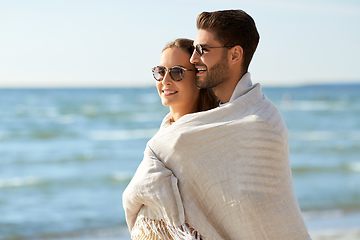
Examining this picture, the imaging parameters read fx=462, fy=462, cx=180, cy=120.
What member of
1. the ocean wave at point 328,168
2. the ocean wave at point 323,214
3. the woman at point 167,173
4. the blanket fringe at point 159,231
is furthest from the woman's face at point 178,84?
the ocean wave at point 328,168

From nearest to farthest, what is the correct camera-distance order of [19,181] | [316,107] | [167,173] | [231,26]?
[167,173] → [231,26] → [19,181] → [316,107]

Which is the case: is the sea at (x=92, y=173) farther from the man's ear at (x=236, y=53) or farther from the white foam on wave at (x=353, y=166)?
the man's ear at (x=236, y=53)

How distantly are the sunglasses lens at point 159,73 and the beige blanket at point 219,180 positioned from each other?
1.35 feet

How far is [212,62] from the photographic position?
2.39m

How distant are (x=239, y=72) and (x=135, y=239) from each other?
3.39 ft

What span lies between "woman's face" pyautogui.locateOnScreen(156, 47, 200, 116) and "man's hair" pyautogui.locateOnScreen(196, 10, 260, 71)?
22 centimetres

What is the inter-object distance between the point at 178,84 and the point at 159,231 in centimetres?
80

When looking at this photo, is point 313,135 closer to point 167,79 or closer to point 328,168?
point 328,168

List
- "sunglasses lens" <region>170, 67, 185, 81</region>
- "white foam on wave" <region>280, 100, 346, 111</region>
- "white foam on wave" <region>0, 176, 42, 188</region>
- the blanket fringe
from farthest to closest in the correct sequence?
1. "white foam on wave" <region>280, 100, 346, 111</region>
2. "white foam on wave" <region>0, 176, 42, 188</region>
3. "sunglasses lens" <region>170, 67, 185, 81</region>
4. the blanket fringe

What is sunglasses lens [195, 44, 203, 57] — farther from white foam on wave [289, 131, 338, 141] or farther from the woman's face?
white foam on wave [289, 131, 338, 141]

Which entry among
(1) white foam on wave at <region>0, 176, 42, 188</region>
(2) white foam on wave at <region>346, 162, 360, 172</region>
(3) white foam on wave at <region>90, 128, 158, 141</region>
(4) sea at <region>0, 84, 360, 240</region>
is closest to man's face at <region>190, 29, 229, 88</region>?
(4) sea at <region>0, 84, 360, 240</region>

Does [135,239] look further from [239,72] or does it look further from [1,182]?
[1,182]

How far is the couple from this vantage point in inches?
88.0

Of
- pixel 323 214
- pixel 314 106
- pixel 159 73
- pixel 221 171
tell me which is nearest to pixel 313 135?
pixel 323 214
